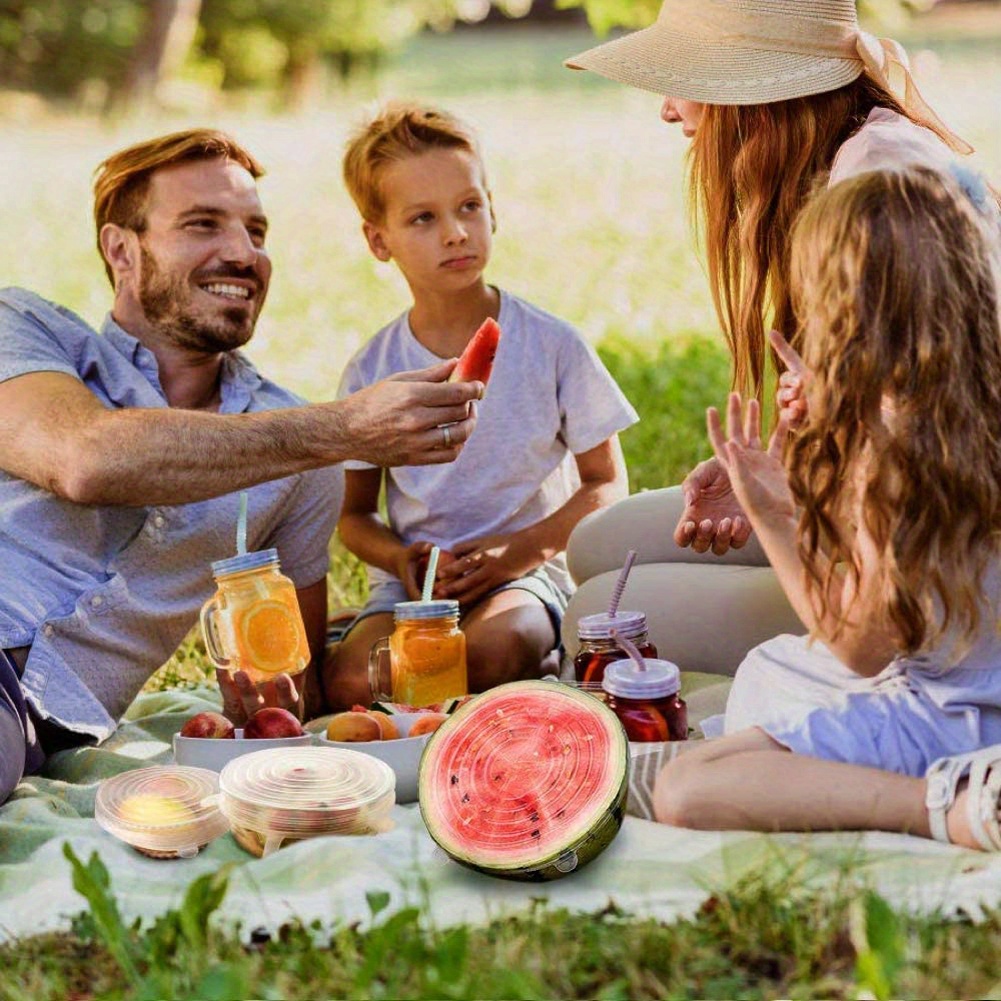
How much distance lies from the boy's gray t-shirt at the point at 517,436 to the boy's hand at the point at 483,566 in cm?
10

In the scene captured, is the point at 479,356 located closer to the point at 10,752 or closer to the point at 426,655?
the point at 426,655

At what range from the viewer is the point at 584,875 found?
259 centimetres

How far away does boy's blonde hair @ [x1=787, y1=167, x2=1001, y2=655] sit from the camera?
2.60 meters

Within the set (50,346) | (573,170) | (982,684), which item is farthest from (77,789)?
(573,170)

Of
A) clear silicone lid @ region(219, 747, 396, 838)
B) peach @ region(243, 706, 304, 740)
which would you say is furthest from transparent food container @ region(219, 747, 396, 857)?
peach @ region(243, 706, 304, 740)

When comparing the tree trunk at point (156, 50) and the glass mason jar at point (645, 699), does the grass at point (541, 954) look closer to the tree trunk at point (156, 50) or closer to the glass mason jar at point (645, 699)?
the glass mason jar at point (645, 699)

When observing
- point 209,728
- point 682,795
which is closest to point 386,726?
point 209,728

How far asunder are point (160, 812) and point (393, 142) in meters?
2.07

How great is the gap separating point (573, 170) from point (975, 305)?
1272 centimetres

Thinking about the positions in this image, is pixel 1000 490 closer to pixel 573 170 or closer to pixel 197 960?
pixel 197 960

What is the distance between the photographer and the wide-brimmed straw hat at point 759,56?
10.3 feet

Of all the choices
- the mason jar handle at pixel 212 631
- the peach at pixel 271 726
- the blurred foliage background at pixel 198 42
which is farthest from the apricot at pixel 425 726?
the blurred foliage background at pixel 198 42

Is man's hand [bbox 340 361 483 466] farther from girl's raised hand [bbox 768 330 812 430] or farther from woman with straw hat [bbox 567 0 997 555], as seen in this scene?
girl's raised hand [bbox 768 330 812 430]

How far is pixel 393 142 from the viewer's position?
4.25 metres
